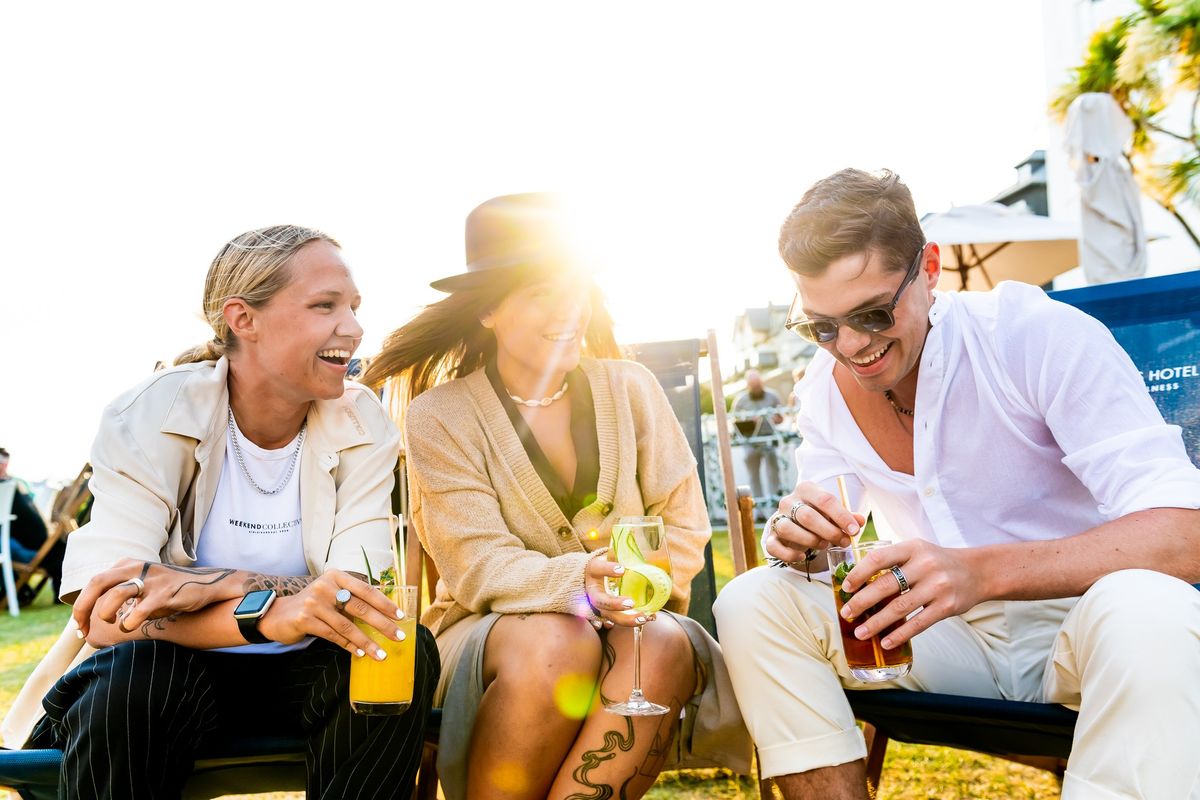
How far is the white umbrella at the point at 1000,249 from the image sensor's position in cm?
859

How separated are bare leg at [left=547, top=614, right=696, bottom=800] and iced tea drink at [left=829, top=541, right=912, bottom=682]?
533 mm

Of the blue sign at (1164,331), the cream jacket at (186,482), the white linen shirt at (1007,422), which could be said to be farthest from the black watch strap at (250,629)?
the blue sign at (1164,331)

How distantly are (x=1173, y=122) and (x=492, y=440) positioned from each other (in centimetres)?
1824

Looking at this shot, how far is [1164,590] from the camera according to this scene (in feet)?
5.75

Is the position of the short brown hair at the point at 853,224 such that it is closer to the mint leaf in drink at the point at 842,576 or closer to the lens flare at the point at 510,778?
the mint leaf in drink at the point at 842,576

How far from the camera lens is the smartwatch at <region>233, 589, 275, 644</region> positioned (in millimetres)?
2148

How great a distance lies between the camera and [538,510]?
283 cm

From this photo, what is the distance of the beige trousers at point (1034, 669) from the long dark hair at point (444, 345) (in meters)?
1.30

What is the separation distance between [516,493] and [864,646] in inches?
48.1

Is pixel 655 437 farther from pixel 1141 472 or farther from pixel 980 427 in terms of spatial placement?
pixel 1141 472

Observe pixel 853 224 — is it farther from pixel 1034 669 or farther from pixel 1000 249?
pixel 1000 249

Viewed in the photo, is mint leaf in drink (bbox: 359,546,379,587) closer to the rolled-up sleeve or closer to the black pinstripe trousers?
the black pinstripe trousers

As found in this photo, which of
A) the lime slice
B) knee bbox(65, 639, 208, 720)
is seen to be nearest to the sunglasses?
the lime slice

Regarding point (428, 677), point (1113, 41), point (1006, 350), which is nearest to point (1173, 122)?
point (1113, 41)
